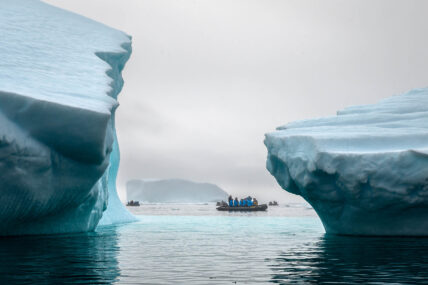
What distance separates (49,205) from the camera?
1505 centimetres

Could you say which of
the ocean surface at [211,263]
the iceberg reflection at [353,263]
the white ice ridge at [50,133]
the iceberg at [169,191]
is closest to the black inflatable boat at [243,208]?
the white ice ridge at [50,133]

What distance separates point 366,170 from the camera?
16312 mm

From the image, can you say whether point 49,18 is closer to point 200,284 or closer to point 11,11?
point 11,11

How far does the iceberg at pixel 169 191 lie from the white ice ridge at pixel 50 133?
9611 cm

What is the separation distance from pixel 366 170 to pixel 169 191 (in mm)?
103965

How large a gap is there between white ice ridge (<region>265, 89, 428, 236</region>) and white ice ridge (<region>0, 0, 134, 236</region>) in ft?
21.7

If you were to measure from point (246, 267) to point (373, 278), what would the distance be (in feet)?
7.45

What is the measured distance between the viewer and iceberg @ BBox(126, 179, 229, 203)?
116375mm

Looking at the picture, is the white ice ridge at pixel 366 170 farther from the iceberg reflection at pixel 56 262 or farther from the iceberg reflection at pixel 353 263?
the iceberg reflection at pixel 56 262

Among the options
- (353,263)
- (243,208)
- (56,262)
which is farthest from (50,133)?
(243,208)

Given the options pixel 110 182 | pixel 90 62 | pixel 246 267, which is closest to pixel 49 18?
pixel 90 62

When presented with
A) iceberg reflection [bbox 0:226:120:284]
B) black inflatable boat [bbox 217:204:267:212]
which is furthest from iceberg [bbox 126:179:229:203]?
iceberg reflection [bbox 0:226:120:284]

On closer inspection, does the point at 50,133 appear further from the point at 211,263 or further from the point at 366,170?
the point at 366,170

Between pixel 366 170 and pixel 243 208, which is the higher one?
pixel 366 170
